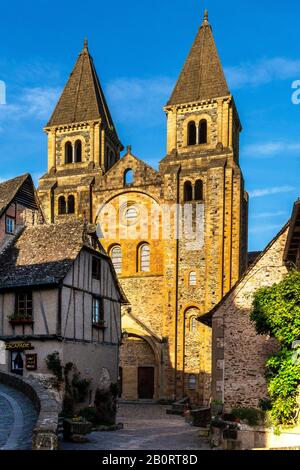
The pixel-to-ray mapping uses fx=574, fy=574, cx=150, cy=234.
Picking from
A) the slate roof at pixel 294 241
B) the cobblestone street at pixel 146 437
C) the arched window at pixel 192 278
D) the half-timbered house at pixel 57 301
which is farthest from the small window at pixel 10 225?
the arched window at pixel 192 278

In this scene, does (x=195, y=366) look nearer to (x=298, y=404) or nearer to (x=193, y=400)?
(x=193, y=400)

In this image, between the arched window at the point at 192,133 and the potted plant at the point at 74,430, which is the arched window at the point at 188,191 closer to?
the arched window at the point at 192,133

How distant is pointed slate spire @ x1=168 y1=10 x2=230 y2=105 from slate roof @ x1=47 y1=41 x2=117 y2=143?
22.6 feet

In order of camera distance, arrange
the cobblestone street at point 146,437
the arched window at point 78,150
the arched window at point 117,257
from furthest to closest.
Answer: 1. the arched window at point 78,150
2. the arched window at point 117,257
3. the cobblestone street at point 146,437

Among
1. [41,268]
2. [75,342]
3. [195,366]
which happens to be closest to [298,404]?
[75,342]

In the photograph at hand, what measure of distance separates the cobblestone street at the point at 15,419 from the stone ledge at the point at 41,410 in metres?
0.22

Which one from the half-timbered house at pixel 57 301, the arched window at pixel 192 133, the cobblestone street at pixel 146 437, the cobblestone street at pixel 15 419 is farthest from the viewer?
the arched window at pixel 192 133

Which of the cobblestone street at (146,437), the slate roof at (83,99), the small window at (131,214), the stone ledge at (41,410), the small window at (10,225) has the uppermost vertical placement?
the slate roof at (83,99)

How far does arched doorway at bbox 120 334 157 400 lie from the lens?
3853cm

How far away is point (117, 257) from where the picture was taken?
41.1m

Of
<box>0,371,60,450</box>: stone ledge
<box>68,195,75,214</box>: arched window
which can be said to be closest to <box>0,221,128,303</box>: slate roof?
<box>0,371,60,450</box>: stone ledge

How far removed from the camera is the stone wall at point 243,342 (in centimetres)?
2116

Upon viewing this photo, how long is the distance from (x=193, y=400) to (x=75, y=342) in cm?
1753
